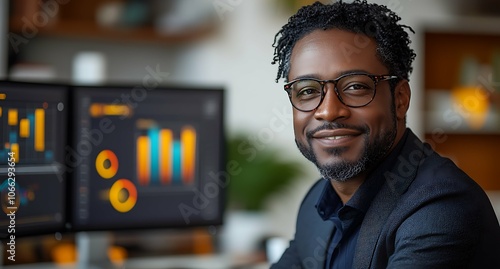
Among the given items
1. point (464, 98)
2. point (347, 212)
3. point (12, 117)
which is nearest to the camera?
point (347, 212)

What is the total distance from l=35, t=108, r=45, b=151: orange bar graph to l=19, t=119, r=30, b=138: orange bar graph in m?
0.04

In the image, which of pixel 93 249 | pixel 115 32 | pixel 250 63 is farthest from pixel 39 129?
pixel 115 32

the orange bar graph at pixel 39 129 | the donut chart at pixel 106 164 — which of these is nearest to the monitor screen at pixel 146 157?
the donut chart at pixel 106 164

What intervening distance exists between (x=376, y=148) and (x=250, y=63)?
214 centimetres

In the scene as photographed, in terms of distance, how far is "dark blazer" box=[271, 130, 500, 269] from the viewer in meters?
0.90

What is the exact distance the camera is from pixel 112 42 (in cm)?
345

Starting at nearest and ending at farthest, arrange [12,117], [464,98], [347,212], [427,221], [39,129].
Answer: [427,221] < [347,212] < [12,117] < [39,129] < [464,98]

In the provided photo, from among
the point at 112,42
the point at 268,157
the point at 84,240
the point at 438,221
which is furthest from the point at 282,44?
the point at 112,42

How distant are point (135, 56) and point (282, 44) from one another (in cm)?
258

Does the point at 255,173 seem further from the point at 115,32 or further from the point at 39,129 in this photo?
the point at 115,32

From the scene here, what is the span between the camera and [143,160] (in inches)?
64.9

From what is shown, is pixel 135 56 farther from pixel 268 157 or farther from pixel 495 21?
pixel 495 21

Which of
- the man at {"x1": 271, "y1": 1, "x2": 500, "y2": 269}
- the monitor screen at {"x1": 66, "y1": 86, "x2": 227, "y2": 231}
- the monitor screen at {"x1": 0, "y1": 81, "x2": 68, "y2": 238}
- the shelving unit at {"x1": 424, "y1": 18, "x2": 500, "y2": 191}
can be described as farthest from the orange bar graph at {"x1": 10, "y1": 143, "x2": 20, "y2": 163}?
the shelving unit at {"x1": 424, "y1": 18, "x2": 500, "y2": 191}

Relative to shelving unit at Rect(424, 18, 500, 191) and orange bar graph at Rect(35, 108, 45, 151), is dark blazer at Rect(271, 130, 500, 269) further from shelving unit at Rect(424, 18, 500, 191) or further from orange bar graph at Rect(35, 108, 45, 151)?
shelving unit at Rect(424, 18, 500, 191)
